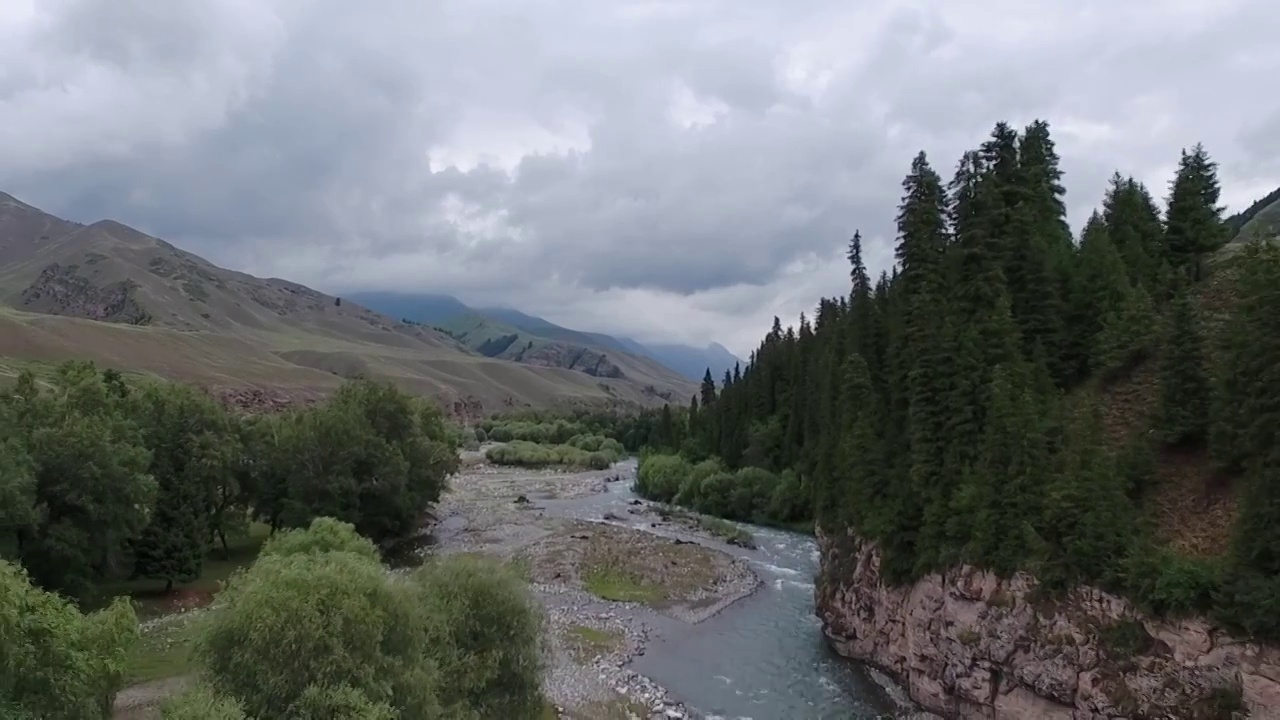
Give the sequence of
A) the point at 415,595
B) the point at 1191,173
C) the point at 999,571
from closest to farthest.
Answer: the point at 415,595 < the point at 999,571 < the point at 1191,173

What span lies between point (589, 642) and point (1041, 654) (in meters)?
26.3

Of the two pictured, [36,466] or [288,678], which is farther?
[36,466]

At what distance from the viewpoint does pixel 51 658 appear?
70.5 feet

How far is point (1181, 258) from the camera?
190 feet

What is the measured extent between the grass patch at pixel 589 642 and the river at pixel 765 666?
2.33 metres

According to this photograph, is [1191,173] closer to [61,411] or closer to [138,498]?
[138,498]

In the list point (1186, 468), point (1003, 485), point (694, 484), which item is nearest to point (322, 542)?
point (1003, 485)

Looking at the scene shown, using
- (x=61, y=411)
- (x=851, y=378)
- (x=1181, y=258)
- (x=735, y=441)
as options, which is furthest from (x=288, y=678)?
(x=735, y=441)

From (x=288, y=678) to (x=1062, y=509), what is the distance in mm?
31533

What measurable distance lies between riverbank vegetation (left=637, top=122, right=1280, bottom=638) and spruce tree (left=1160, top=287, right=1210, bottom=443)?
0.09 metres

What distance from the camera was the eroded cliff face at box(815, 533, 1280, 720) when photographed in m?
27.7

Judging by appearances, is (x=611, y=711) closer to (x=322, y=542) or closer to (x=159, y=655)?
(x=322, y=542)

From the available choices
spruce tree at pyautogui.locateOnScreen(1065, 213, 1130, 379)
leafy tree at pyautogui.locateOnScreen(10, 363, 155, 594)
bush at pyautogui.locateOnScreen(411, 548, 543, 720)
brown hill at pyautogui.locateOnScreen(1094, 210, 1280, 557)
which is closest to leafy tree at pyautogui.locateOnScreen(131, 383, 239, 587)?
leafy tree at pyautogui.locateOnScreen(10, 363, 155, 594)

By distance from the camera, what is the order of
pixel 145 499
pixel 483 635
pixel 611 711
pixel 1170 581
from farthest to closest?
pixel 145 499
pixel 611 711
pixel 483 635
pixel 1170 581
